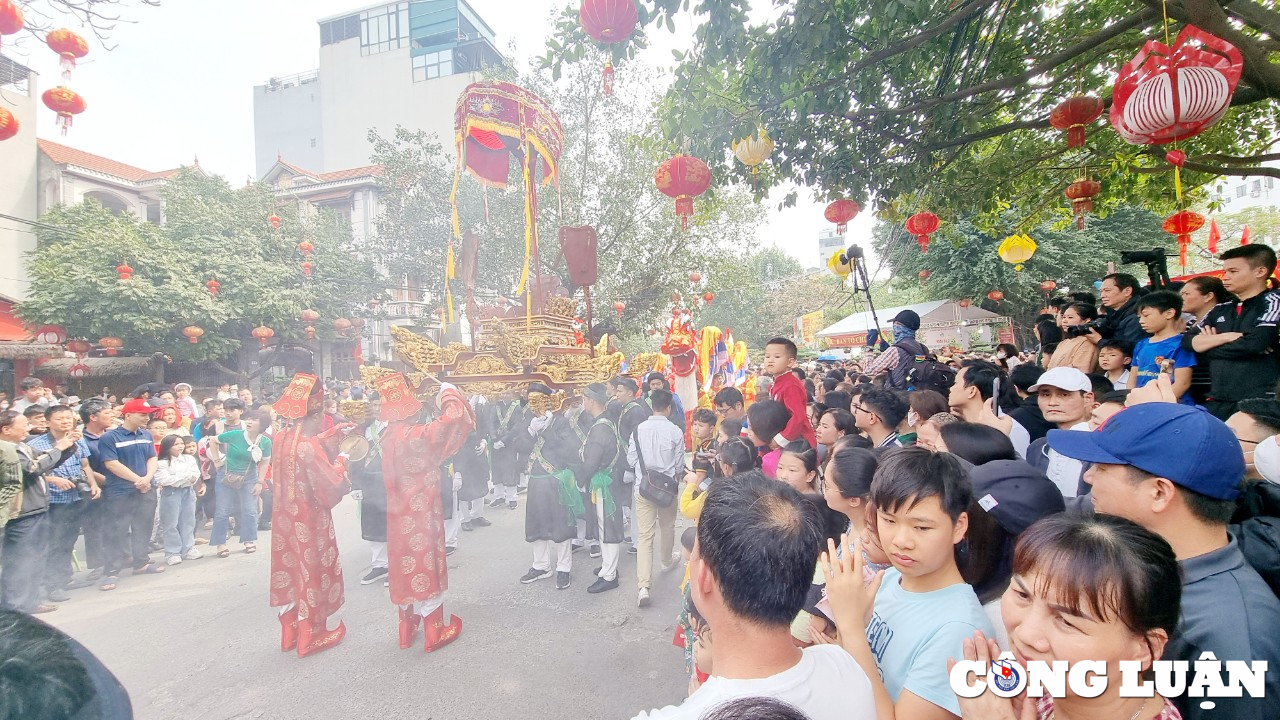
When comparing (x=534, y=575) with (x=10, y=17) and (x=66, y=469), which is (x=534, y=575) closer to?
(x=66, y=469)

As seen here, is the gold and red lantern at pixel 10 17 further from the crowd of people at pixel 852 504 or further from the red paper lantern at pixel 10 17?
the crowd of people at pixel 852 504

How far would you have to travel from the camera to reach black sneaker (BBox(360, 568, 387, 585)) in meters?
5.01

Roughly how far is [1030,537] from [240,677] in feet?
14.6

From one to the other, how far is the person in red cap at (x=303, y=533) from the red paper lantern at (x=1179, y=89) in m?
6.01

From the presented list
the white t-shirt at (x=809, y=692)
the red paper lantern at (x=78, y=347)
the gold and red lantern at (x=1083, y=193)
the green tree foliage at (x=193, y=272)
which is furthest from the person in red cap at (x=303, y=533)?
the red paper lantern at (x=78, y=347)

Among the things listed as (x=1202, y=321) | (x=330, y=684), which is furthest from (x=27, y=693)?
(x=1202, y=321)

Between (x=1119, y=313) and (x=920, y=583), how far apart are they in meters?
4.54

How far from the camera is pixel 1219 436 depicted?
1.32m

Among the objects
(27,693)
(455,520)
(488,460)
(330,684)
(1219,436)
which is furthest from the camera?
(488,460)

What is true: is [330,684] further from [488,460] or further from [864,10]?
[864,10]

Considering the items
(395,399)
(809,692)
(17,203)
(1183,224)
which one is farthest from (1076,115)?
(17,203)

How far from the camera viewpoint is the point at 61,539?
505cm

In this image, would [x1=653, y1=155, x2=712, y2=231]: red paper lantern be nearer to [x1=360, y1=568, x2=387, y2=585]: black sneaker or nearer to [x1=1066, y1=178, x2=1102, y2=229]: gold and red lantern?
[x1=360, y1=568, x2=387, y2=585]: black sneaker

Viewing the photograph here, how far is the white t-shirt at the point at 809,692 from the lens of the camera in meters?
1.01
